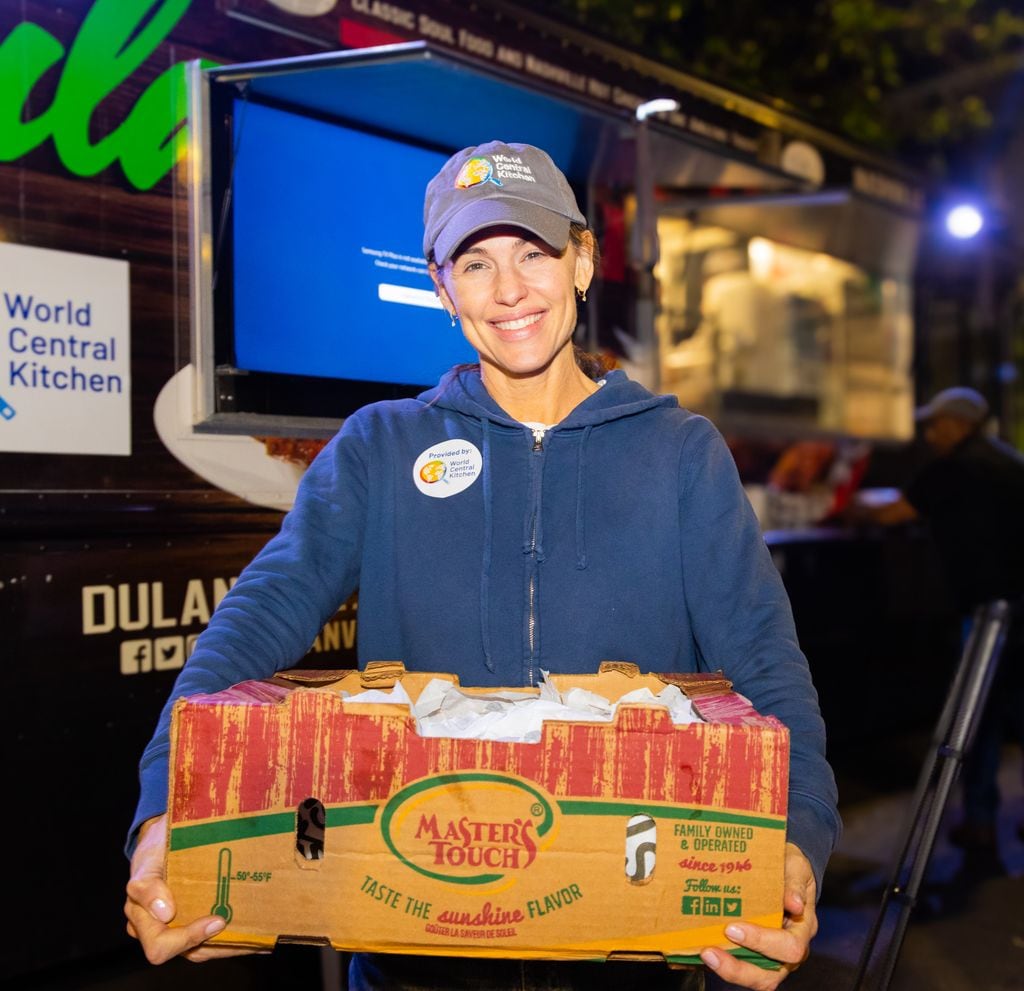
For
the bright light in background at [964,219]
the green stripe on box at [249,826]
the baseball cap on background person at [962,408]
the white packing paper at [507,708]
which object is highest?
the bright light in background at [964,219]

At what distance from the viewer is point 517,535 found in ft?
5.29

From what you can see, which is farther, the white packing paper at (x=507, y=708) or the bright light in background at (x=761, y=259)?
the bright light in background at (x=761, y=259)

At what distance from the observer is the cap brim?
1.59 metres

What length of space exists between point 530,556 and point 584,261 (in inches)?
22.2

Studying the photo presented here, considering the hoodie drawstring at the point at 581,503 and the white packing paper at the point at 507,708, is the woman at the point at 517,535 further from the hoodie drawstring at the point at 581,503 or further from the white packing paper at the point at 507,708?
the white packing paper at the point at 507,708

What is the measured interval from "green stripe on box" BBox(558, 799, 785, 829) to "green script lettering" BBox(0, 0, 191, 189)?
7.16ft

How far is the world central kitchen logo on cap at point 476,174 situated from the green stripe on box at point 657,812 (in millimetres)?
931

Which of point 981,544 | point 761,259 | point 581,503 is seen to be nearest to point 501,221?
point 581,503

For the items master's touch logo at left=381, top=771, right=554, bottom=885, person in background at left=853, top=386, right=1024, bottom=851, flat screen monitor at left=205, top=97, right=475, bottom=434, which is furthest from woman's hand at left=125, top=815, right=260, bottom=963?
person in background at left=853, top=386, right=1024, bottom=851

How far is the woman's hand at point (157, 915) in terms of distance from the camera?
1.21m

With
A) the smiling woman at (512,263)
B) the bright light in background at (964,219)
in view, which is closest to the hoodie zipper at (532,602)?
the smiling woman at (512,263)

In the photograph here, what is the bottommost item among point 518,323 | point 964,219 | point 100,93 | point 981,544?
point 981,544

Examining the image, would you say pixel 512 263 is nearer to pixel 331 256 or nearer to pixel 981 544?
pixel 331 256

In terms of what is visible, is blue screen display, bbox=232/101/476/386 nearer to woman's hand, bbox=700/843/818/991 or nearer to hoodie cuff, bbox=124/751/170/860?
hoodie cuff, bbox=124/751/170/860
